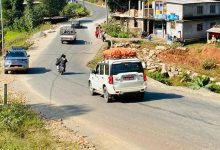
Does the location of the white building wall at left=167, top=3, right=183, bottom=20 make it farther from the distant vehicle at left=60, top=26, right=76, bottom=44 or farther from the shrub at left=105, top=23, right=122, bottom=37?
the distant vehicle at left=60, top=26, right=76, bottom=44

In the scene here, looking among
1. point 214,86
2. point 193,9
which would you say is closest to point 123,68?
point 214,86

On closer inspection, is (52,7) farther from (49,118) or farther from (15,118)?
(15,118)

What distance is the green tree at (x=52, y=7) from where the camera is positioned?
94.3m

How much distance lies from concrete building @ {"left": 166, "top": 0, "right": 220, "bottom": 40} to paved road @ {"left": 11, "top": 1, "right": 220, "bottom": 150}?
32804mm

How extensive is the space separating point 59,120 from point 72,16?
85176mm

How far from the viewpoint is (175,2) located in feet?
214

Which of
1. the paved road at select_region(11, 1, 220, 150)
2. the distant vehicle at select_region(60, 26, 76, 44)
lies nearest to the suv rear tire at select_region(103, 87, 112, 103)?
the paved road at select_region(11, 1, 220, 150)

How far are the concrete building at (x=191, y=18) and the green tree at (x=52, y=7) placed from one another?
33.9m

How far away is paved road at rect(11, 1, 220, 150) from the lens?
50.3 feet

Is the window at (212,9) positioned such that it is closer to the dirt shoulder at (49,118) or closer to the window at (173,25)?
the window at (173,25)

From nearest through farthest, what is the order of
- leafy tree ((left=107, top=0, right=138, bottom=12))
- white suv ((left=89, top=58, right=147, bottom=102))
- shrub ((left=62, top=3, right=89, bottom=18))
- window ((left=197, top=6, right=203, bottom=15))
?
white suv ((left=89, top=58, right=147, bottom=102)), window ((left=197, top=6, right=203, bottom=15)), leafy tree ((left=107, top=0, right=138, bottom=12)), shrub ((left=62, top=3, right=89, bottom=18))

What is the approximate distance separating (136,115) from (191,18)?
4758cm

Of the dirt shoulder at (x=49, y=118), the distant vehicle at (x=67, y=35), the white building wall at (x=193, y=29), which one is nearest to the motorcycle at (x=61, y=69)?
the dirt shoulder at (x=49, y=118)

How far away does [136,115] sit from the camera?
65.0 feet
